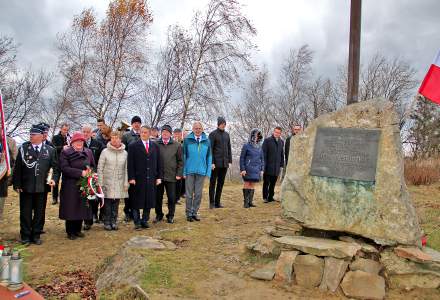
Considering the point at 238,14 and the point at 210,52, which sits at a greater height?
the point at 238,14

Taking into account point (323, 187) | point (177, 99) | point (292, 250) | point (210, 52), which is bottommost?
point (292, 250)

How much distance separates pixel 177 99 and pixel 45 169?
45.7 feet

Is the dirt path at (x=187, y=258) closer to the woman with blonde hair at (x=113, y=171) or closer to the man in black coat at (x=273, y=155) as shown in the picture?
the woman with blonde hair at (x=113, y=171)

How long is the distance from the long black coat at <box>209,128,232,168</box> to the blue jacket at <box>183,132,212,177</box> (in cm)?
90

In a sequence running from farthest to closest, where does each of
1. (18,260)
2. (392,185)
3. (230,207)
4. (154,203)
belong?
(230,207) → (154,203) → (392,185) → (18,260)

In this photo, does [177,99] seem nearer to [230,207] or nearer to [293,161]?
[230,207]

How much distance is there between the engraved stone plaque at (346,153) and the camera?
458 centimetres

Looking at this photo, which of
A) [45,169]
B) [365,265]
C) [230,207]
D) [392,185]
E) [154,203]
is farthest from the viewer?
[230,207]

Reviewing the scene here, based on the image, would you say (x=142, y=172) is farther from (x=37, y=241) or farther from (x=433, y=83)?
(x=433, y=83)

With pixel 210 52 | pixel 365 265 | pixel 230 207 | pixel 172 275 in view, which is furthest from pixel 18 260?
pixel 210 52

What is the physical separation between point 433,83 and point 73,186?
5528mm

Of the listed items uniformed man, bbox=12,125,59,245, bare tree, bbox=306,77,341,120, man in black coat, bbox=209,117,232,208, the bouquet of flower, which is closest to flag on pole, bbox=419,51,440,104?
man in black coat, bbox=209,117,232,208

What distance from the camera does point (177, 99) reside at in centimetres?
1941

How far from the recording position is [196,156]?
6.92m
